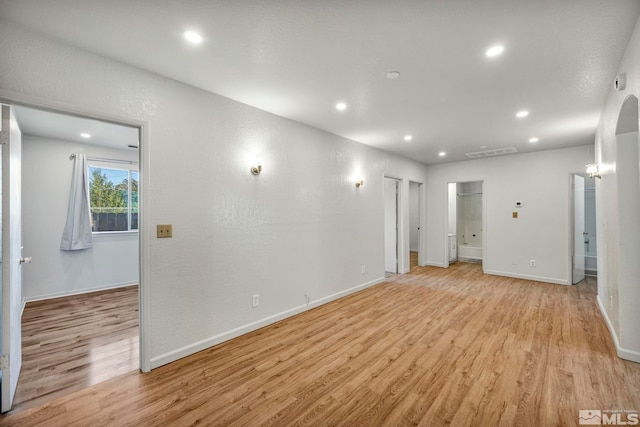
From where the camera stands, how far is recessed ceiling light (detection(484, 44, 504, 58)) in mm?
2016

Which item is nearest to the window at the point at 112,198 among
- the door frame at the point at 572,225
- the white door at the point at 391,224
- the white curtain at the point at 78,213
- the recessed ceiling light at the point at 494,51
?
the white curtain at the point at 78,213

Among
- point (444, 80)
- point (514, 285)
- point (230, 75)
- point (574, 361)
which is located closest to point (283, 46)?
point (230, 75)

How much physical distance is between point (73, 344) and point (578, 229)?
7974 mm

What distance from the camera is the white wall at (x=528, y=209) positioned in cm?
512

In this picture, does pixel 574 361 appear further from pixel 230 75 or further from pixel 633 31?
pixel 230 75

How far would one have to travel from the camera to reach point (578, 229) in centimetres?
524

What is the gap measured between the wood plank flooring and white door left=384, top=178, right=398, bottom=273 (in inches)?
187

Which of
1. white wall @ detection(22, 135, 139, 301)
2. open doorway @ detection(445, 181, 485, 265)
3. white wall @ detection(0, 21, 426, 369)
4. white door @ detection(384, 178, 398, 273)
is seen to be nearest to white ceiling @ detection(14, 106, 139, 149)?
white wall @ detection(22, 135, 139, 301)

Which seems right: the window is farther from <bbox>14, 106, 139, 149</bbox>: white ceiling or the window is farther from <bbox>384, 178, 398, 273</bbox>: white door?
<bbox>384, 178, 398, 273</bbox>: white door

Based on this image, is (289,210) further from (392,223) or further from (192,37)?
(392,223)

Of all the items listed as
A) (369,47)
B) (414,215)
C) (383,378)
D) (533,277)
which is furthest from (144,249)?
(414,215)

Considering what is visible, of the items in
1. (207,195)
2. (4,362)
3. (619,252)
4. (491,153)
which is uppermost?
(491,153)

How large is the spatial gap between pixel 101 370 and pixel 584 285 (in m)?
7.35

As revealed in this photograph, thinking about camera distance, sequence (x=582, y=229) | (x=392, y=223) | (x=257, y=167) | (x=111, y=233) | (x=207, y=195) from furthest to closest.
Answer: (x=392, y=223), (x=582, y=229), (x=111, y=233), (x=257, y=167), (x=207, y=195)
